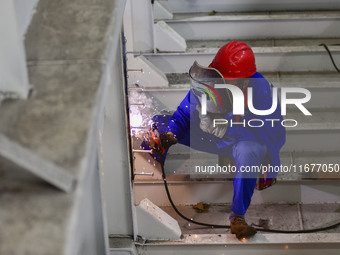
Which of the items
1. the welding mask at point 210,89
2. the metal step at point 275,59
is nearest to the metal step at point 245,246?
the welding mask at point 210,89

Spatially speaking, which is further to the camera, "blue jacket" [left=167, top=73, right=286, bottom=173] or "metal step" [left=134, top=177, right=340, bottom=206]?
"metal step" [left=134, top=177, right=340, bottom=206]

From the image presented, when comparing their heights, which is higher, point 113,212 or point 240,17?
point 240,17

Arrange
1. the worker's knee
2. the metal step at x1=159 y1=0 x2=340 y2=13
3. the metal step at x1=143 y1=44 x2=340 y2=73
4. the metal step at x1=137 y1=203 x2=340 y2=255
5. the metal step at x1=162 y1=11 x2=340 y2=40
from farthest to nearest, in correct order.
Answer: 1. the metal step at x1=159 y1=0 x2=340 y2=13
2. the metal step at x1=162 y1=11 x2=340 y2=40
3. the metal step at x1=143 y1=44 x2=340 y2=73
4. the worker's knee
5. the metal step at x1=137 y1=203 x2=340 y2=255

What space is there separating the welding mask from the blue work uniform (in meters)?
0.10

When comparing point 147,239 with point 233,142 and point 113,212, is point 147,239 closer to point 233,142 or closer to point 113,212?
point 113,212

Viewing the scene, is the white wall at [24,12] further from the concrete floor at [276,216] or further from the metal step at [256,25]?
the metal step at [256,25]

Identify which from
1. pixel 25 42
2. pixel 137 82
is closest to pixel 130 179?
pixel 137 82

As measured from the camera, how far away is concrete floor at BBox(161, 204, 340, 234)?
3.65m

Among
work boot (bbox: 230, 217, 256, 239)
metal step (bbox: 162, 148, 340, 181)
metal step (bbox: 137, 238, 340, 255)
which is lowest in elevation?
metal step (bbox: 137, 238, 340, 255)

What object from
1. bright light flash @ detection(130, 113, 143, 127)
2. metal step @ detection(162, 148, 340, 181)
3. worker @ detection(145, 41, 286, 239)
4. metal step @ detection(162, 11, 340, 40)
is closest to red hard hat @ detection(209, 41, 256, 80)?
worker @ detection(145, 41, 286, 239)

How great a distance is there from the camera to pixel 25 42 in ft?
5.47

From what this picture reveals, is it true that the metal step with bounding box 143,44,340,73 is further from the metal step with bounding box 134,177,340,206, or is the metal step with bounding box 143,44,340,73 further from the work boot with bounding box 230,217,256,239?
the work boot with bounding box 230,217,256,239

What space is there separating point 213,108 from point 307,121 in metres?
0.84

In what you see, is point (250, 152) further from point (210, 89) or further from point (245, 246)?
point (245, 246)
